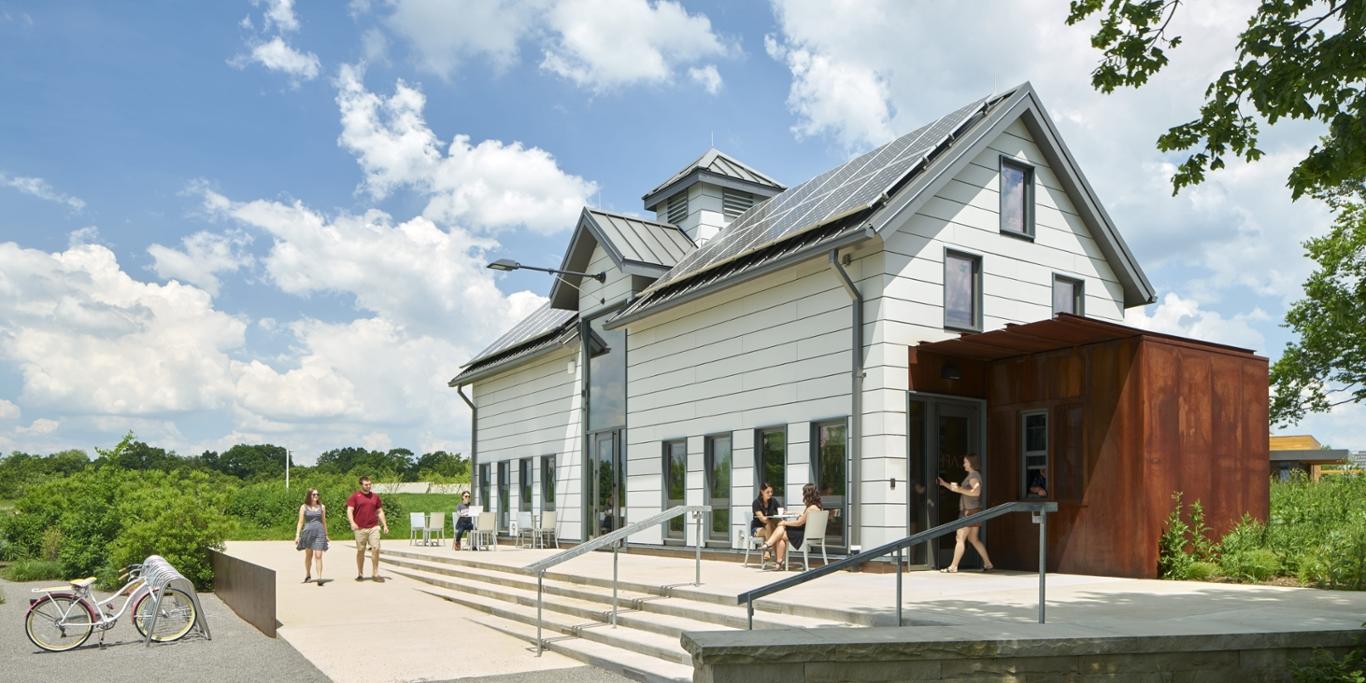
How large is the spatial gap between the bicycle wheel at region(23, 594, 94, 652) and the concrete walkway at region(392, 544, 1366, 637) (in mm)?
5798

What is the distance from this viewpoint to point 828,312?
14.8 metres

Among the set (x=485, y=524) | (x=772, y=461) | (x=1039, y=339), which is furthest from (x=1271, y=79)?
(x=485, y=524)

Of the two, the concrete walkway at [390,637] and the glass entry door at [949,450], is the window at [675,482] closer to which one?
the concrete walkway at [390,637]

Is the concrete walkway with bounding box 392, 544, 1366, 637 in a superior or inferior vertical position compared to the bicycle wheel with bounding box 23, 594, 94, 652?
superior

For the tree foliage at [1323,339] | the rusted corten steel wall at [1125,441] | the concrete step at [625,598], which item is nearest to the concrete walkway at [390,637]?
the concrete step at [625,598]

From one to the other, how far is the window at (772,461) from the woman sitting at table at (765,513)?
0.78 metres

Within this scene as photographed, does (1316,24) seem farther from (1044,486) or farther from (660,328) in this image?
(660,328)

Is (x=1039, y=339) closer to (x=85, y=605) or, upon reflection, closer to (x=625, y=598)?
(x=625, y=598)

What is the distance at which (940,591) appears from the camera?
35.6 feet

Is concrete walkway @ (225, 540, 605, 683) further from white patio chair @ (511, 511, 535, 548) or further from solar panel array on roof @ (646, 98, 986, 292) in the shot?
solar panel array on roof @ (646, 98, 986, 292)

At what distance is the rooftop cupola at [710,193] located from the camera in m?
22.8

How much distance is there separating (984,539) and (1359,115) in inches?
306

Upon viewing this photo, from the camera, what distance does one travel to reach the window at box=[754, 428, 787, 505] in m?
15.7

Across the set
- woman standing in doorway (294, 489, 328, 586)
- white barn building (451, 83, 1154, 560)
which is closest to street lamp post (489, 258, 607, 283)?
white barn building (451, 83, 1154, 560)
